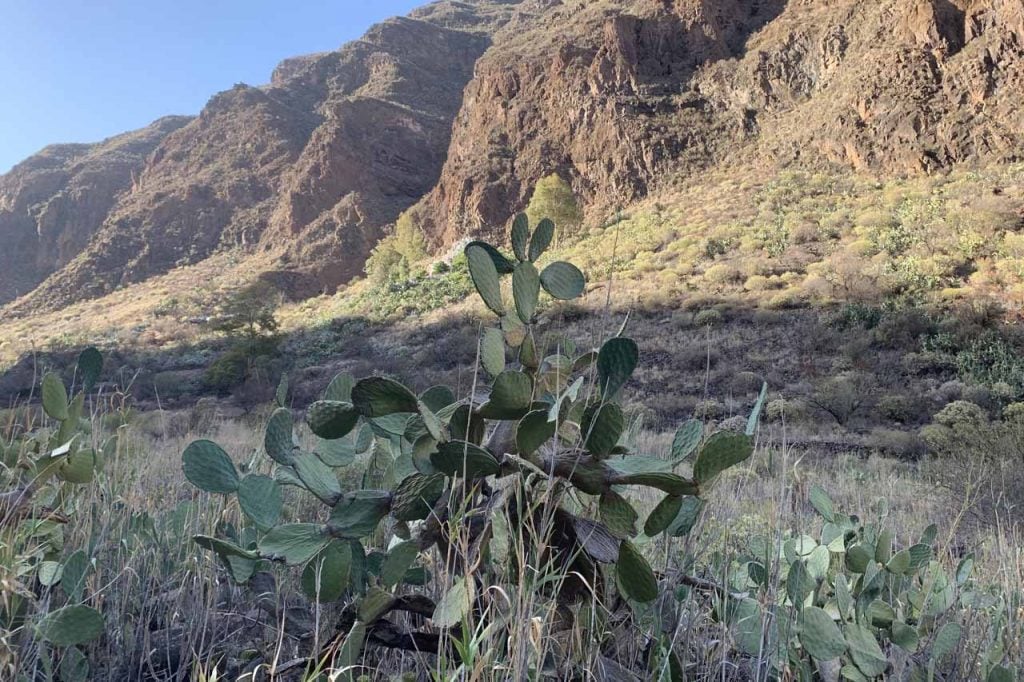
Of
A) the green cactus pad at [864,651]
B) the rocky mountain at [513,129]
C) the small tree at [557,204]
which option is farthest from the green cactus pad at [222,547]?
the small tree at [557,204]

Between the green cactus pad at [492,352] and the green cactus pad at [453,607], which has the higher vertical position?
the green cactus pad at [492,352]

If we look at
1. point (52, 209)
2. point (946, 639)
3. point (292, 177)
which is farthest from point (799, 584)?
point (52, 209)

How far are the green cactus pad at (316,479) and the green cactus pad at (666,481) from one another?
45 centimetres

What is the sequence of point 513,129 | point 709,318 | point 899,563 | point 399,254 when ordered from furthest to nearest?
point 513,129, point 399,254, point 709,318, point 899,563

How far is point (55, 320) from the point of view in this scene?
4400 cm

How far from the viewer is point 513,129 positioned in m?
40.1

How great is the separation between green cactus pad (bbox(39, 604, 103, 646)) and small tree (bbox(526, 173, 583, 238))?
31.3m

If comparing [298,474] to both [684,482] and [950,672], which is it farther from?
[950,672]

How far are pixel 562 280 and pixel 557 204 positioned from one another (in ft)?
105

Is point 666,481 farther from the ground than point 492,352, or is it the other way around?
point 492,352

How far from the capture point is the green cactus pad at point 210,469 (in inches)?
39.8

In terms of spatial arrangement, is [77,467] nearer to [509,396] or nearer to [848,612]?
[509,396]

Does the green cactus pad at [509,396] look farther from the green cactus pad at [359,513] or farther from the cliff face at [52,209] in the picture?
the cliff face at [52,209]

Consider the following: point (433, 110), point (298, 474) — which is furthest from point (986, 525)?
point (433, 110)
